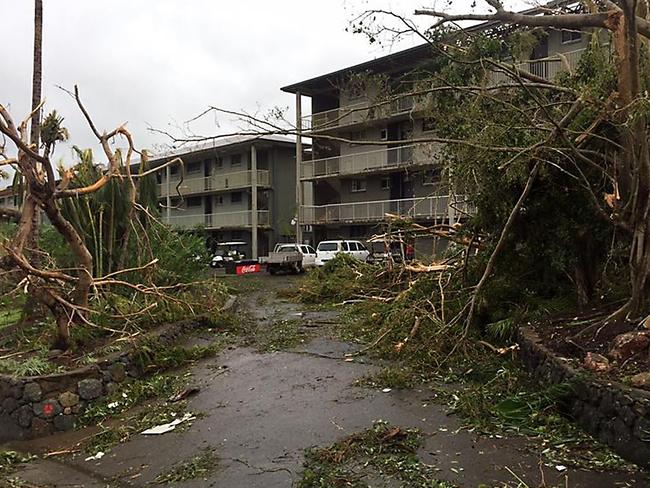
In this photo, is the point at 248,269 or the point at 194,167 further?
the point at 194,167

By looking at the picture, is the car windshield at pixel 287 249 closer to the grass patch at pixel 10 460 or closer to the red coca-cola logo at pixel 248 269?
the red coca-cola logo at pixel 248 269

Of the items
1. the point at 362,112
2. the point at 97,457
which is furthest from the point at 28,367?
the point at 362,112

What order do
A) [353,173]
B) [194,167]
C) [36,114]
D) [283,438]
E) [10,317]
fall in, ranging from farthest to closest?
[194,167], [353,173], [10,317], [36,114], [283,438]

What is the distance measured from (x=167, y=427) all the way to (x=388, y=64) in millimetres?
20340

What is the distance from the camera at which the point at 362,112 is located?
19.8 m

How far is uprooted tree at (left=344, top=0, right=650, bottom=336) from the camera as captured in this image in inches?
248

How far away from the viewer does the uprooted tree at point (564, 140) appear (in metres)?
6.30

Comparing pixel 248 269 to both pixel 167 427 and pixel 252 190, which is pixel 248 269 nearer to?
pixel 252 190

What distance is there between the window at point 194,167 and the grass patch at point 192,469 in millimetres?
36532

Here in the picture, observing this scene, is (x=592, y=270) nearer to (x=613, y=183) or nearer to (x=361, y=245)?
(x=613, y=183)

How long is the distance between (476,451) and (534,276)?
15.0ft

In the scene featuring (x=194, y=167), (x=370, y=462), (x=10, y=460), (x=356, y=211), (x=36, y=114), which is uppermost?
(x=194, y=167)

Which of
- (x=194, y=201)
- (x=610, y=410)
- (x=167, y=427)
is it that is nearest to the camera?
(x=610, y=410)

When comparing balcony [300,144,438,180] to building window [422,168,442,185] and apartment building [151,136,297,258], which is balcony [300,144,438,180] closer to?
apartment building [151,136,297,258]
